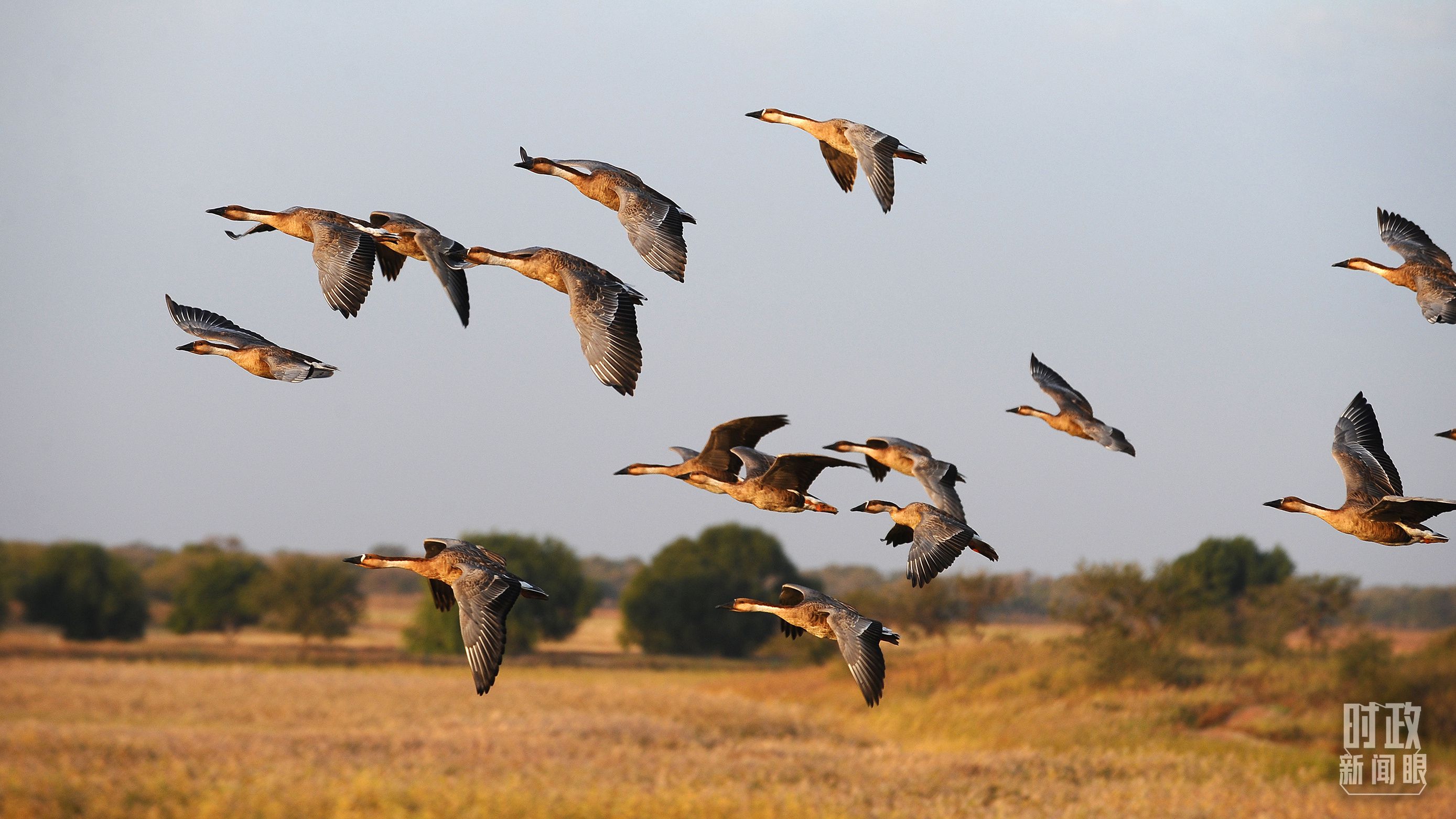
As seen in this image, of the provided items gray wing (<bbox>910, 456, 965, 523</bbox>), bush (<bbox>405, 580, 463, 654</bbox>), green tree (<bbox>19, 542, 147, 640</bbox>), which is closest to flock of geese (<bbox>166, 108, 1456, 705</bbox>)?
gray wing (<bbox>910, 456, 965, 523</bbox>)

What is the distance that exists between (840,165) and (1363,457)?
4036 mm

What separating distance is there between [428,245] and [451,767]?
3232 cm

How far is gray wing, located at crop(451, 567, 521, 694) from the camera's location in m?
4.88

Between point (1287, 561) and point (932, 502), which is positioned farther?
point (1287, 561)

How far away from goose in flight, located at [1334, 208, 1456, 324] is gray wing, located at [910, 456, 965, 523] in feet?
9.85

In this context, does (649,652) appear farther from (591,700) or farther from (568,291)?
(568,291)

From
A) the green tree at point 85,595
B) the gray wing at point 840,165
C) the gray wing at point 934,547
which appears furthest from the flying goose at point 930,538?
the green tree at point 85,595

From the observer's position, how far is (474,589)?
5.32 metres

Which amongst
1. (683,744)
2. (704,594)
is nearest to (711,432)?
(683,744)

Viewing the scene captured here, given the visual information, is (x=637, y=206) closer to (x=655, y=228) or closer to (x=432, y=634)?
(x=655, y=228)

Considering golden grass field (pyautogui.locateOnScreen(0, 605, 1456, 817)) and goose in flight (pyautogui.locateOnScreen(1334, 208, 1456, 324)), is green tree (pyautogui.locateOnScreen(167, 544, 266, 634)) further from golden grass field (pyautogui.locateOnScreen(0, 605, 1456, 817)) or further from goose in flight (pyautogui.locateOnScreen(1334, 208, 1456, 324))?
goose in flight (pyautogui.locateOnScreen(1334, 208, 1456, 324))

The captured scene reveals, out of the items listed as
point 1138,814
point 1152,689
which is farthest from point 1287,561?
point 1138,814

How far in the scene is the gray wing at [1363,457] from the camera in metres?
7.54

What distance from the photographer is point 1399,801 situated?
Answer: 1618 inches
